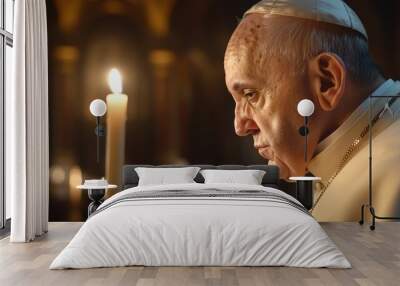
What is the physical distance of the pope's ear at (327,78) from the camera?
278 inches

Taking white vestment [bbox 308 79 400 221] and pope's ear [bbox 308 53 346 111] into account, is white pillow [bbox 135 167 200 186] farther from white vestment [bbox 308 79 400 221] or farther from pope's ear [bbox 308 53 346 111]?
pope's ear [bbox 308 53 346 111]

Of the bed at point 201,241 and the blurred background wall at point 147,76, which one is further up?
the blurred background wall at point 147,76

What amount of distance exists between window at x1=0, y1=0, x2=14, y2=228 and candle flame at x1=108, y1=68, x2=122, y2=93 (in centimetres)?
118

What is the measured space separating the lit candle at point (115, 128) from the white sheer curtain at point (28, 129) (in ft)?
3.10

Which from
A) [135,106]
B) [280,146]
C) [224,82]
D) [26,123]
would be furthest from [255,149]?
[26,123]

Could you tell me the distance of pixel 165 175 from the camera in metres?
6.75

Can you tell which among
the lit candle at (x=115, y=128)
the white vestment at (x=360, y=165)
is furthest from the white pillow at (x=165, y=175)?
the white vestment at (x=360, y=165)

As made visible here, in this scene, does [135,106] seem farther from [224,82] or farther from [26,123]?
[26,123]

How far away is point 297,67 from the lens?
705 cm

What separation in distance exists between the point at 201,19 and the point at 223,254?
3649 millimetres

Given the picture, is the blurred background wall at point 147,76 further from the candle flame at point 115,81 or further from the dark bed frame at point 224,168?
the dark bed frame at point 224,168

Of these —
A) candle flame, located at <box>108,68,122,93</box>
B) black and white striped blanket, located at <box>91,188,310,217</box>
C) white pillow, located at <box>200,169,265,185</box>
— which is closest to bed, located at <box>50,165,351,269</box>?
black and white striped blanket, located at <box>91,188,310,217</box>

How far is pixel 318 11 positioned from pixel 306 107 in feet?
3.87

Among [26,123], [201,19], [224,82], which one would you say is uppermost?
[201,19]
